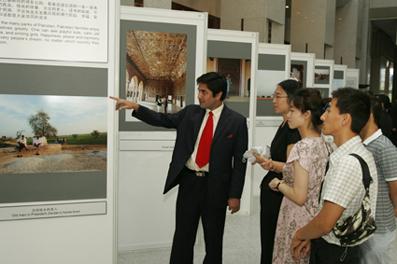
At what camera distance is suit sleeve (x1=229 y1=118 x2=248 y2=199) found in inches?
132

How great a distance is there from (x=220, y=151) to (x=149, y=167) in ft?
4.54

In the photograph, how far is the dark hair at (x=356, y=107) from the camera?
79.4 inches

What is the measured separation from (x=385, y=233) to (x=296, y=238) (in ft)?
2.48

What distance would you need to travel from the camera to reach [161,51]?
4340 mm

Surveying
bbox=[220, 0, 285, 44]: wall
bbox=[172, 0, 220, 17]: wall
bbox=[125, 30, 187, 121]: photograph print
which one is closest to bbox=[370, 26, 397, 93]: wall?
bbox=[172, 0, 220, 17]: wall

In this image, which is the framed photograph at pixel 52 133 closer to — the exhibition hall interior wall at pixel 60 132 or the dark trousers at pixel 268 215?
the exhibition hall interior wall at pixel 60 132

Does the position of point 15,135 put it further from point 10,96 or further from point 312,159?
point 312,159

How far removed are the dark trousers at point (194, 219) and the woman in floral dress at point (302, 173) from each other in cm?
71

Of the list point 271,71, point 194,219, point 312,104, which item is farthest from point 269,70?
point 312,104

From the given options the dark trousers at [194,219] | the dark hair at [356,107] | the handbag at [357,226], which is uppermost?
the dark hair at [356,107]

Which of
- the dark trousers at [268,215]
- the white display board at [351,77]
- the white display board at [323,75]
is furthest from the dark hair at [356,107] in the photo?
the white display board at [351,77]

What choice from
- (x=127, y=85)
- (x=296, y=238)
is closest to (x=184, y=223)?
(x=296, y=238)

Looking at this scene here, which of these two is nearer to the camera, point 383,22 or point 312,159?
point 312,159

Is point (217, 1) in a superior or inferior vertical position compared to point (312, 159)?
superior
